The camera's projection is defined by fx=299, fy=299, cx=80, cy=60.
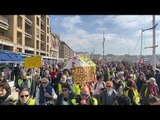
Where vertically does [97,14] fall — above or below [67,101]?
above

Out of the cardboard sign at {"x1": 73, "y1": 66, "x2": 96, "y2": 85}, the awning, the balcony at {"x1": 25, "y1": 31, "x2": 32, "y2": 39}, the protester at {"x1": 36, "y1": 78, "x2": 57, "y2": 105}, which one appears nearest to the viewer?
the protester at {"x1": 36, "y1": 78, "x2": 57, "y2": 105}

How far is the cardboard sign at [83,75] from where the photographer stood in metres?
8.84

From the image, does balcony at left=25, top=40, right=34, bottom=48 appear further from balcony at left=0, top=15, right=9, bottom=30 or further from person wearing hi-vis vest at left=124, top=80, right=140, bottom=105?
person wearing hi-vis vest at left=124, top=80, right=140, bottom=105

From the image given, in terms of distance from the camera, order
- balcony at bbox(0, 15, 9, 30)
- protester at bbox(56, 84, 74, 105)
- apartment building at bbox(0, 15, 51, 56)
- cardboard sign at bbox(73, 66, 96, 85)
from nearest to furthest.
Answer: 1. protester at bbox(56, 84, 74, 105)
2. cardboard sign at bbox(73, 66, 96, 85)
3. balcony at bbox(0, 15, 9, 30)
4. apartment building at bbox(0, 15, 51, 56)

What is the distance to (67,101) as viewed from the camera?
18.9 ft

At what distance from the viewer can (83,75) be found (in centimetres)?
905

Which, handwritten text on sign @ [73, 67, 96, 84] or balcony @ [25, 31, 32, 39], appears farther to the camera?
balcony @ [25, 31, 32, 39]

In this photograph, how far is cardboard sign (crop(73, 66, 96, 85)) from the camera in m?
8.84

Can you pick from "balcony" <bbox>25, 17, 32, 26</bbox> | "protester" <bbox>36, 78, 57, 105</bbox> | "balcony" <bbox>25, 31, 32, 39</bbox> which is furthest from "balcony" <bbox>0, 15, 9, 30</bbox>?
"protester" <bbox>36, 78, 57, 105</bbox>

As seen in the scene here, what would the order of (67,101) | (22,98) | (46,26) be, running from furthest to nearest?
(46,26) < (67,101) < (22,98)

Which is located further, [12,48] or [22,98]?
[12,48]
